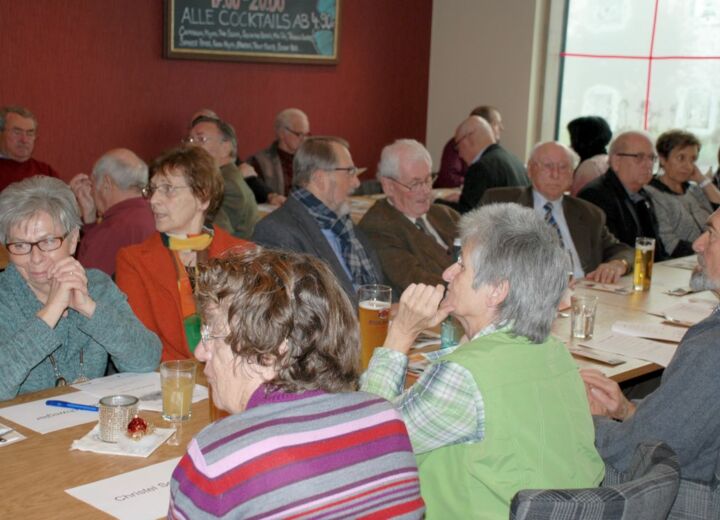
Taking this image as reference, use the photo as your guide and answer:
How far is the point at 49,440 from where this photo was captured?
213 cm

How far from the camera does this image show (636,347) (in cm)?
323

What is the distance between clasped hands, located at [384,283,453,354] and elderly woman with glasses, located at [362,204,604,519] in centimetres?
8

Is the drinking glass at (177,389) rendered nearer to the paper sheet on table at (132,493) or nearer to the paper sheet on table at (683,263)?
the paper sheet on table at (132,493)

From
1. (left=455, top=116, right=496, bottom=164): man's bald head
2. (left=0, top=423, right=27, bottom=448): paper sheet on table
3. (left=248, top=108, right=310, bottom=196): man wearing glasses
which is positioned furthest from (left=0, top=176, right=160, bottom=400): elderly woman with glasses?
(left=248, top=108, right=310, bottom=196): man wearing glasses

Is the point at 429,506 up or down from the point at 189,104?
down

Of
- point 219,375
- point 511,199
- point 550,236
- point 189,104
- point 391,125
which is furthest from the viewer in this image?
point 391,125

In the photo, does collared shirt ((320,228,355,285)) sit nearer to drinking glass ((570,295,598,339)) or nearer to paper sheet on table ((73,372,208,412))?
drinking glass ((570,295,598,339))

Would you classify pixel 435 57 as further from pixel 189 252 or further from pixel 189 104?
pixel 189 252

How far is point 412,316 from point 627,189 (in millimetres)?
3658

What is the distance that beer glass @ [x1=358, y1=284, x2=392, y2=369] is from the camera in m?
2.77

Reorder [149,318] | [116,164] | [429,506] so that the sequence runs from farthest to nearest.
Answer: [116,164], [149,318], [429,506]

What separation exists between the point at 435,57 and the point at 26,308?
7.00 m

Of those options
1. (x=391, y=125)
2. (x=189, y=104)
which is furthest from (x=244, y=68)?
(x=391, y=125)

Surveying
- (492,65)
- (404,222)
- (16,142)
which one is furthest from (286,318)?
(492,65)
